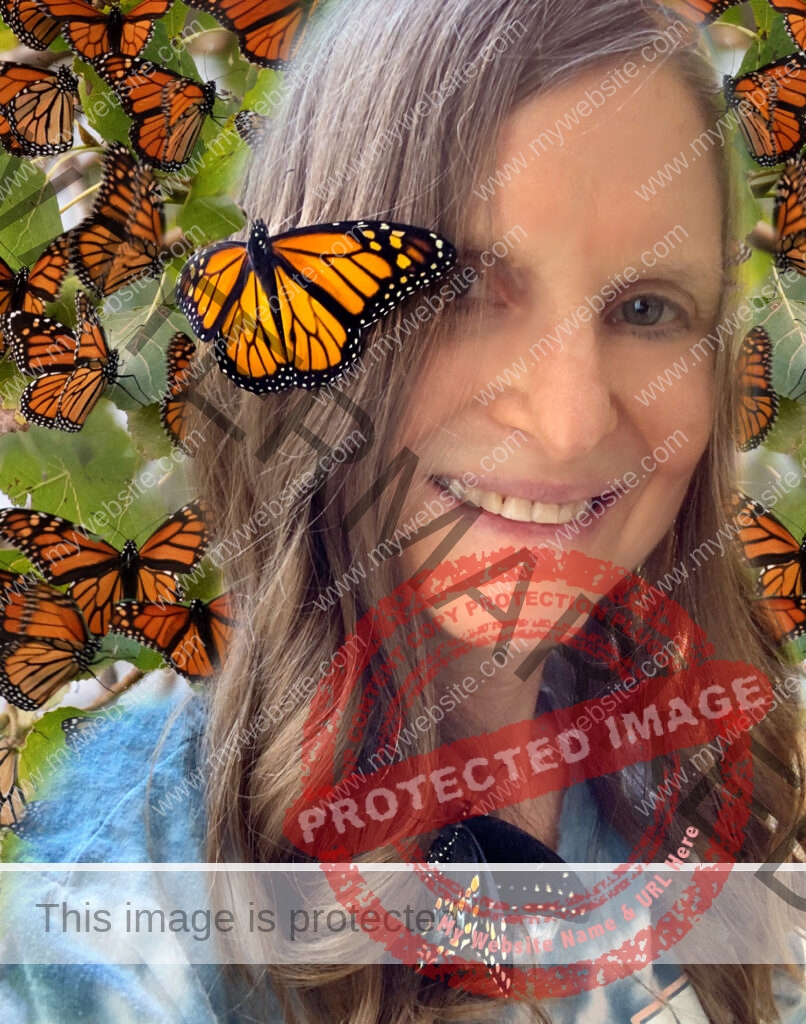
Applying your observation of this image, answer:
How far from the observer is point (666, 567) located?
2.29ft

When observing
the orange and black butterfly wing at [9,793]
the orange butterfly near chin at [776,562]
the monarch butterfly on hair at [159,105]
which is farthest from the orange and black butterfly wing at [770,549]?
the orange and black butterfly wing at [9,793]

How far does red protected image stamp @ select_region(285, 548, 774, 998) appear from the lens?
67 centimetres

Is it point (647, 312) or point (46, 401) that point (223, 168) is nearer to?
point (46, 401)

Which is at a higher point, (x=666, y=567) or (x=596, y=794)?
(x=666, y=567)

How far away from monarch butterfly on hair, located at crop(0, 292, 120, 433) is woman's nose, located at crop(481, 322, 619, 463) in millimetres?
315

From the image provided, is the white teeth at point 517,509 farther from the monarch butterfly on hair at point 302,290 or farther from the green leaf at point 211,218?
the green leaf at point 211,218

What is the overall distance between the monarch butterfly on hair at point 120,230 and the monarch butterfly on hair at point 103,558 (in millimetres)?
190

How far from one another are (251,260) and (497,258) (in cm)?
17

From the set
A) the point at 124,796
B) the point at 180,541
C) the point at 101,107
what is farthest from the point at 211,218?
the point at 124,796

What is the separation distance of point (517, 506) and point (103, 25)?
1.63 feet

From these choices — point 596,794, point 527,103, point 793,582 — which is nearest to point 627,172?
point 527,103

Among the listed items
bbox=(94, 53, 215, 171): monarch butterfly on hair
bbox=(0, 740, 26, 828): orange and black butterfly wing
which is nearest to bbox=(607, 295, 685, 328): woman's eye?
bbox=(94, 53, 215, 171): monarch butterfly on hair

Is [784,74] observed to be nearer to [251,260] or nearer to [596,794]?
[251,260]

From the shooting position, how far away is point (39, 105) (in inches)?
26.3
